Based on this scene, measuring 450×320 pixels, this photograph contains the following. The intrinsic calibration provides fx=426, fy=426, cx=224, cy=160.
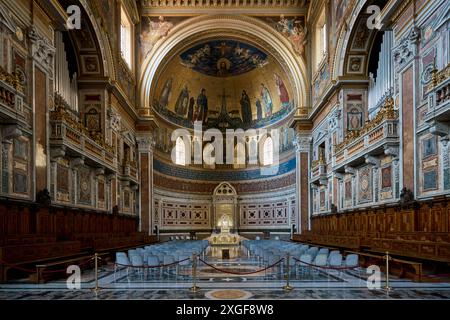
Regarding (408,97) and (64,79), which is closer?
(408,97)

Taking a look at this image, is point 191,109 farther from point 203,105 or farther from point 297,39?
point 297,39

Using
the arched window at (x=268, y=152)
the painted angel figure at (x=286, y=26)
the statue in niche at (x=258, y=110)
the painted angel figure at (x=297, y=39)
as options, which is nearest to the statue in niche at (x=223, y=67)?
the statue in niche at (x=258, y=110)

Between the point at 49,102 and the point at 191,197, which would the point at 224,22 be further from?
the point at 49,102

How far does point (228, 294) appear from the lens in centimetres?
926

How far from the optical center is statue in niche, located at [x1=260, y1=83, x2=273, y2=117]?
1404 inches

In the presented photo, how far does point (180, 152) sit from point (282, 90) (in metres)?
10.2

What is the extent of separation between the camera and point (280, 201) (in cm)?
3372

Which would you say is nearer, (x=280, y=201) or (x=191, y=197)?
(x=280, y=201)

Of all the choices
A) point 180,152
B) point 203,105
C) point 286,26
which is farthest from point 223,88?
point 286,26

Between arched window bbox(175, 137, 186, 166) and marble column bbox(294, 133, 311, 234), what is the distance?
425 inches

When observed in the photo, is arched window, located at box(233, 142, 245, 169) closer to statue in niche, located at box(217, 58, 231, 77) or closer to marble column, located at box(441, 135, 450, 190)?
statue in niche, located at box(217, 58, 231, 77)

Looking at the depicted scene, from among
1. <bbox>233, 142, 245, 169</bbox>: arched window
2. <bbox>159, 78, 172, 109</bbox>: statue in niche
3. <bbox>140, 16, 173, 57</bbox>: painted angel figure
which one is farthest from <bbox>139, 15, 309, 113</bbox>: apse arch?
<bbox>233, 142, 245, 169</bbox>: arched window
